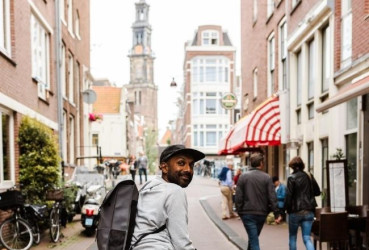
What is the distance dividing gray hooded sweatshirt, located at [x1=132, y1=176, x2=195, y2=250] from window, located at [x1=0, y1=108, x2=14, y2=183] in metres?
8.23

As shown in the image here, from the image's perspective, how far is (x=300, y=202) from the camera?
7098 mm

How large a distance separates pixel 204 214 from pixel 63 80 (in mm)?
7072

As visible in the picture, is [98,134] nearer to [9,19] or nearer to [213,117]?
[213,117]

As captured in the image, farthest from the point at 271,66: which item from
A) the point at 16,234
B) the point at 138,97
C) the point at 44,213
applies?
the point at 138,97

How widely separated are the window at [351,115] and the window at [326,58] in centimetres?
154

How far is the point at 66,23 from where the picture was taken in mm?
18781

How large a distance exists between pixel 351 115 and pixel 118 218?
26.0ft

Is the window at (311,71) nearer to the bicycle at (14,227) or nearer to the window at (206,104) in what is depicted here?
the bicycle at (14,227)

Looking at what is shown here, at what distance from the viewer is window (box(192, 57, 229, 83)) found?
54.1 m

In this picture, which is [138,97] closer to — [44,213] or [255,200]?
[44,213]

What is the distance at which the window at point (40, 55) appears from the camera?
13461 mm

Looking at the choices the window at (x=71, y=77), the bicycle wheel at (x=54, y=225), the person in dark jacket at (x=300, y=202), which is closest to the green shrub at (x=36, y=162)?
the bicycle wheel at (x=54, y=225)

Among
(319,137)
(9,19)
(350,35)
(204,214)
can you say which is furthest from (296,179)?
(204,214)

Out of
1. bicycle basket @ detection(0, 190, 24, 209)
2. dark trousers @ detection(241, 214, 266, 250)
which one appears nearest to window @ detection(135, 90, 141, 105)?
bicycle basket @ detection(0, 190, 24, 209)
